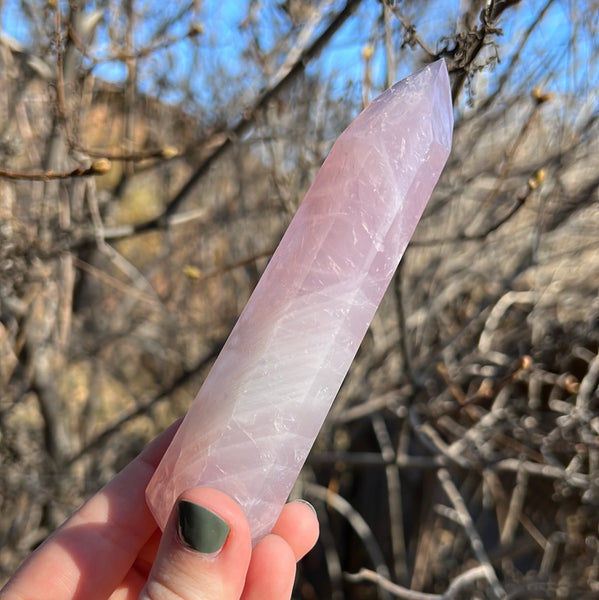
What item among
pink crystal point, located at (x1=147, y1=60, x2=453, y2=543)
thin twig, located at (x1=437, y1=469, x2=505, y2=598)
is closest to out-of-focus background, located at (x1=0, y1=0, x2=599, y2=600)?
thin twig, located at (x1=437, y1=469, x2=505, y2=598)

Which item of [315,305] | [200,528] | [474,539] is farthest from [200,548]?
[474,539]

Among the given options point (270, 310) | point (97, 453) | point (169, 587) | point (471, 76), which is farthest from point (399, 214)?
point (97, 453)

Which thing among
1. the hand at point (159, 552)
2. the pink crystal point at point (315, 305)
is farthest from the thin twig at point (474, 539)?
the pink crystal point at point (315, 305)

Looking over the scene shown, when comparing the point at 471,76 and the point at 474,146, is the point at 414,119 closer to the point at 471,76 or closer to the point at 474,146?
the point at 471,76

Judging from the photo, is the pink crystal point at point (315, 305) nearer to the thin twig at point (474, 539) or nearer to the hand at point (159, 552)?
the hand at point (159, 552)

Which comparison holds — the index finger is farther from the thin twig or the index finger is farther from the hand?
the thin twig

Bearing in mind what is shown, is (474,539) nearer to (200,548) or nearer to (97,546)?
(97,546)
